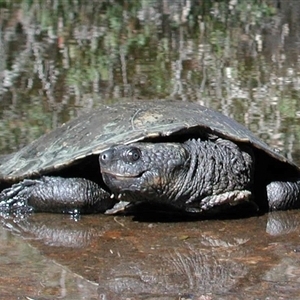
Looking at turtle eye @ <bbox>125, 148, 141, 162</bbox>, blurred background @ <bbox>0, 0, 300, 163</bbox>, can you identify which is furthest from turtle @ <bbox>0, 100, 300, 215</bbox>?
blurred background @ <bbox>0, 0, 300, 163</bbox>

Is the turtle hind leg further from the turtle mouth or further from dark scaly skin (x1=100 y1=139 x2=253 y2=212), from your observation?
the turtle mouth

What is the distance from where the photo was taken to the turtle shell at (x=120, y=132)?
4445 millimetres

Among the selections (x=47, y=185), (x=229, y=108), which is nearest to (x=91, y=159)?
(x=47, y=185)

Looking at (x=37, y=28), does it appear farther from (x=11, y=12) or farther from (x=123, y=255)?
(x=123, y=255)

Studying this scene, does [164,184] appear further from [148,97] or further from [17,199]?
[148,97]

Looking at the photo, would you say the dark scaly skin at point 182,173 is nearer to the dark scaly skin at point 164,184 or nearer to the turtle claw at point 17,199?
the dark scaly skin at point 164,184

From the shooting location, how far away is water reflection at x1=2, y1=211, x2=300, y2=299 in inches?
138

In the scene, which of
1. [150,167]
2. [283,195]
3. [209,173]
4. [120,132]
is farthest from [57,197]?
[283,195]

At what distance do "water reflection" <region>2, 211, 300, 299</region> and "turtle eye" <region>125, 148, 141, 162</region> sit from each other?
0.37m

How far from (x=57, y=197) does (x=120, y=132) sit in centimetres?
48

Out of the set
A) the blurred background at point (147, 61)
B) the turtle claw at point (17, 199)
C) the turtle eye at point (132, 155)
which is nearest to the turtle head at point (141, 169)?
the turtle eye at point (132, 155)

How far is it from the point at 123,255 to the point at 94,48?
7.78 metres

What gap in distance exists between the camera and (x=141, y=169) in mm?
4285

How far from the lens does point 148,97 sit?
795 centimetres
